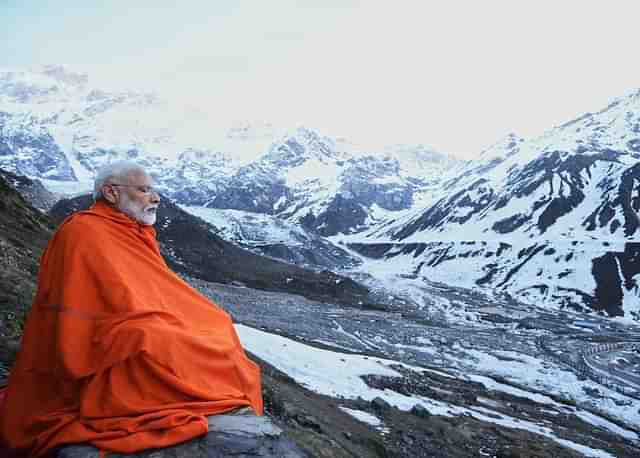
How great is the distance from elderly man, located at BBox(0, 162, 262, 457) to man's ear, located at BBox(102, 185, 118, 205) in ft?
0.60

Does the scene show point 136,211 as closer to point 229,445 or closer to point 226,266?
point 229,445

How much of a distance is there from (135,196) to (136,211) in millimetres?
154

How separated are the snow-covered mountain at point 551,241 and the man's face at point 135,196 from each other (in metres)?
105

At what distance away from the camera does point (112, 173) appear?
4832mm

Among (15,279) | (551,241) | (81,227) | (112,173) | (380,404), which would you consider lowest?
(551,241)

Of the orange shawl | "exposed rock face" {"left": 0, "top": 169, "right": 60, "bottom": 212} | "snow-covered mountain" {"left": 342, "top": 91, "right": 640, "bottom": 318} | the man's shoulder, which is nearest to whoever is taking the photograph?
the orange shawl

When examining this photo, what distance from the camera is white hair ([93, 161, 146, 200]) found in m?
4.83

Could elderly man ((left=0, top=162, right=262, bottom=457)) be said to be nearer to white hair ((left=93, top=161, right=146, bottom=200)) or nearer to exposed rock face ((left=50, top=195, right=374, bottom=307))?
white hair ((left=93, top=161, right=146, bottom=200))

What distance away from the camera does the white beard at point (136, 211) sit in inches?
191

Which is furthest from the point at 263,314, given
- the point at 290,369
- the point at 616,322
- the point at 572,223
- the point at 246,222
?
the point at 246,222

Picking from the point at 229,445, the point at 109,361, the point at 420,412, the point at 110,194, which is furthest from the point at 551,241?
the point at 109,361

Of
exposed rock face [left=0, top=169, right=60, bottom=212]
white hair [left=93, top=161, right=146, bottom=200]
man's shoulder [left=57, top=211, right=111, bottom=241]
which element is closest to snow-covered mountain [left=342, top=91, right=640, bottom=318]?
exposed rock face [left=0, top=169, right=60, bottom=212]

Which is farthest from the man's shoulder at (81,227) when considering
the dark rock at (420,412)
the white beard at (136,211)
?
the dark rock at (420,412)

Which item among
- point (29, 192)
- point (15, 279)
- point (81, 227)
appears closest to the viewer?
point (81, 227)
